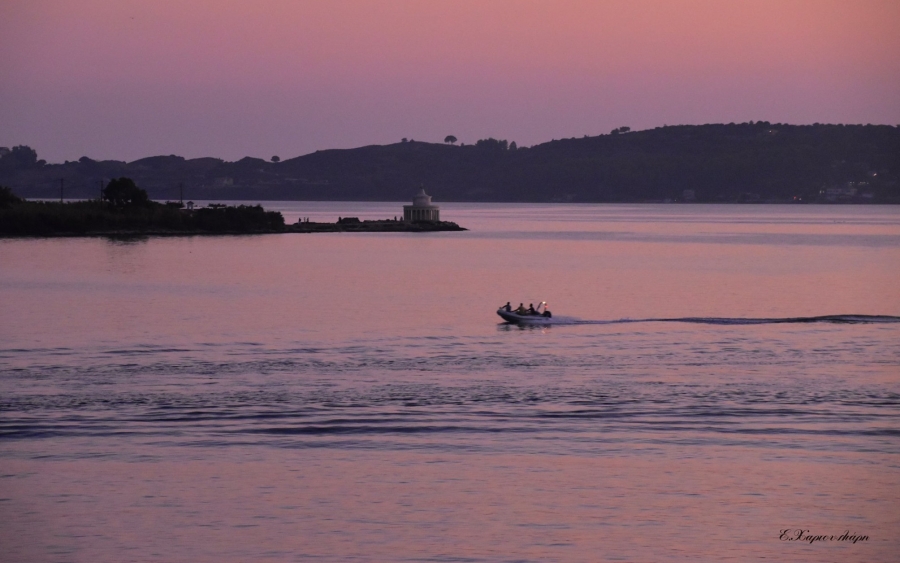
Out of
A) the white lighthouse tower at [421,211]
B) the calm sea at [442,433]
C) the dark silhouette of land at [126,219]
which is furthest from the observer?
the white lighthouse tower at [421,211]

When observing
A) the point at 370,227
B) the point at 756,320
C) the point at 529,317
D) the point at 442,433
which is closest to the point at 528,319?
the point at 529,317

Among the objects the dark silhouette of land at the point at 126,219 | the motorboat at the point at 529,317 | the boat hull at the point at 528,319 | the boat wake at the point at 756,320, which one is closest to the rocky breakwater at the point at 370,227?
the dark silhouette of land at the point at 126,219

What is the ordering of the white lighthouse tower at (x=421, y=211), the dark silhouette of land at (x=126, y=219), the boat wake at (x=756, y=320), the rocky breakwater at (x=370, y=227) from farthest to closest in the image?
the white lighthouse tower at (x=421, y=211) < the rocky breakwater at (x=370, y=227) < the dark silhouette of land at (x=126, y=219) < the boat wake at (x=756, y=320)

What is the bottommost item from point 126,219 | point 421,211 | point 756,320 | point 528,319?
point 756,320

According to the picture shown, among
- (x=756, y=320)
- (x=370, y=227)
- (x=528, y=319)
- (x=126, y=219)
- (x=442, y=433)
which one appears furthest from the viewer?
(x=370, y=227)

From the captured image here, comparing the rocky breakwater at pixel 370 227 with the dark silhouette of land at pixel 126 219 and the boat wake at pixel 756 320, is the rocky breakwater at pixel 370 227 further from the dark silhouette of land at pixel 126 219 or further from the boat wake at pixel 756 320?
the boat wake at pixel 756 320

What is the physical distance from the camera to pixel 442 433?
1213 inches

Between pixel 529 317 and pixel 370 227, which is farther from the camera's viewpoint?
pixel 370 227

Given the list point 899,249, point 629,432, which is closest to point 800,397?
point 629,432

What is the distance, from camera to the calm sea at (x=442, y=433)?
22272 mm

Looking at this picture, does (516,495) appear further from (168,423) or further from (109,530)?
(168,423)

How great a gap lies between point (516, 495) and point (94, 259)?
96384mm

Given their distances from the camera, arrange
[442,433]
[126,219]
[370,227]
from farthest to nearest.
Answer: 1. [370,227]
2. [126,219]
3. [442,433]

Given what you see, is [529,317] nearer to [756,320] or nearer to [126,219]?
[756,320]
